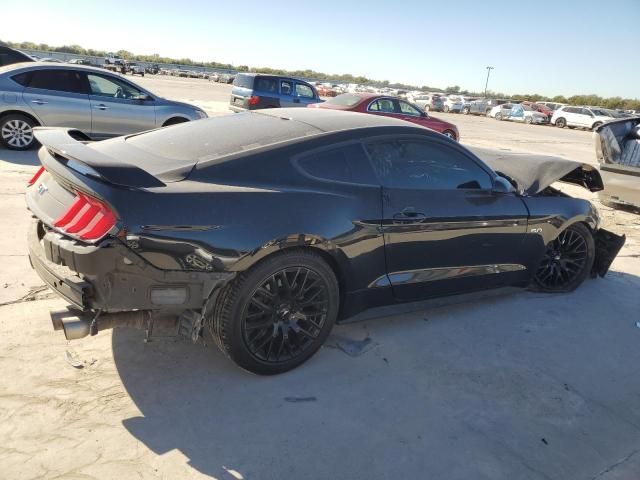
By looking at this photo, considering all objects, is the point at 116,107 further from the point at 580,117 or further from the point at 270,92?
the point at 580,117

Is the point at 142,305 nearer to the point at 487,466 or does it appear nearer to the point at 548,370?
the point at 487,466

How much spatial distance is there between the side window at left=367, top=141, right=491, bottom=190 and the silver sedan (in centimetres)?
710

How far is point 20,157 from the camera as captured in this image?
28.3ft

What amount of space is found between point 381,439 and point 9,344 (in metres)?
2.40

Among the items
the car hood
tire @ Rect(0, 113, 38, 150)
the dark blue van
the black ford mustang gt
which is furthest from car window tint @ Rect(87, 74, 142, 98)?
the dark blue van

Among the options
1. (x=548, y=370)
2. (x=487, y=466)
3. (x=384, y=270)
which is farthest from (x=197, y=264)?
(x=548, y=370)

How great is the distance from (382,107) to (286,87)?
4.12 m

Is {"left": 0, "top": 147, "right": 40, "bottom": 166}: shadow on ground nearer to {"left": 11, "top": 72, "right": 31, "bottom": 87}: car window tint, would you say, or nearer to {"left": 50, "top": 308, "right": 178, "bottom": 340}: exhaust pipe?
{"left": 11, "top": 72, "right": 31, "bottom": 87}: car window tint

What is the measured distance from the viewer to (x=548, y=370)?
3678 mm

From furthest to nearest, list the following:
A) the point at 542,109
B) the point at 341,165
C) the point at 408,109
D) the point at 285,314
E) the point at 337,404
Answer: the point at 542,109
the point at 408,109
the point at 341,165
the point at 285,314
the point at 337,404

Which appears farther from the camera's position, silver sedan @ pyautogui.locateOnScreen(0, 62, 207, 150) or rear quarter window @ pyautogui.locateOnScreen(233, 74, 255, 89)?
rear quarter window @ pyautogui.locateOnScreen(233, 74, 255, 89)

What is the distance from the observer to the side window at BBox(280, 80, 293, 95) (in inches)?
676

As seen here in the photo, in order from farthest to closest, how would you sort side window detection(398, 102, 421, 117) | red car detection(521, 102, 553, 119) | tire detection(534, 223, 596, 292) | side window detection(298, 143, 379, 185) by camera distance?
red car detection(521, 102, 553, 119) → side window detection(398, 102, 421, 117) → tire detection(534, 223, 596, 292) → side window detection(298, 143, 379, 185)

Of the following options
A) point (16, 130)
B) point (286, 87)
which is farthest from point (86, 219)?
point (286, 87)
